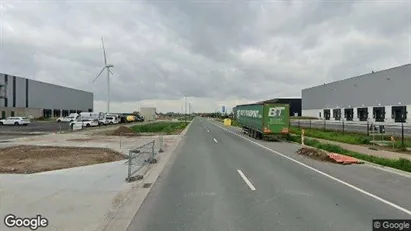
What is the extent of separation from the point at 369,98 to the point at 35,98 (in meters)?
83.1

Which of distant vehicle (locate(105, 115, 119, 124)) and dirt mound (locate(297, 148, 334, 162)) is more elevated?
distant vehicle (locate(105, 115, 119, 124))

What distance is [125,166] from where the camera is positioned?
51.8 feet

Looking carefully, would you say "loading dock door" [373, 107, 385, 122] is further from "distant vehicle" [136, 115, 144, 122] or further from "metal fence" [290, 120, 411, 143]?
"distant vehicle" [136, 115, 144, 122]

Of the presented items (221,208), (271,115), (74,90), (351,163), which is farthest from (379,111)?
(74,90)

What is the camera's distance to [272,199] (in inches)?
364

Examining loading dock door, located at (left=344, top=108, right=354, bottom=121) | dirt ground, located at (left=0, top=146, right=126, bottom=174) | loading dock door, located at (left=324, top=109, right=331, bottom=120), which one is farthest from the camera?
loading dock door, located at (left=324, top=109, right=331, bottom=120)

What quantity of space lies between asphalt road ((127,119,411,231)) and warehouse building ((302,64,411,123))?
2405 inches

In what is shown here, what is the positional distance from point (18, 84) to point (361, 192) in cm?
9903

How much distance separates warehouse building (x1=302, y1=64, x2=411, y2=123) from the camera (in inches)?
2795

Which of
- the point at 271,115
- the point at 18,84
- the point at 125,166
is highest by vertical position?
the point at 18,84

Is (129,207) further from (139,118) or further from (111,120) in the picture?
(139,118)

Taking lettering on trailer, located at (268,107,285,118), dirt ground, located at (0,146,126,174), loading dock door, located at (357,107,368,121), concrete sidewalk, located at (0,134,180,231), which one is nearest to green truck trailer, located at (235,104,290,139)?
lettering on trailer, located at (268,107,285,118)

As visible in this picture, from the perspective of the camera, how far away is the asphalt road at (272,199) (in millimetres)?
7168

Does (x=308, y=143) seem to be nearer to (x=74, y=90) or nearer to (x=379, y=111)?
(x=379, y=111)
